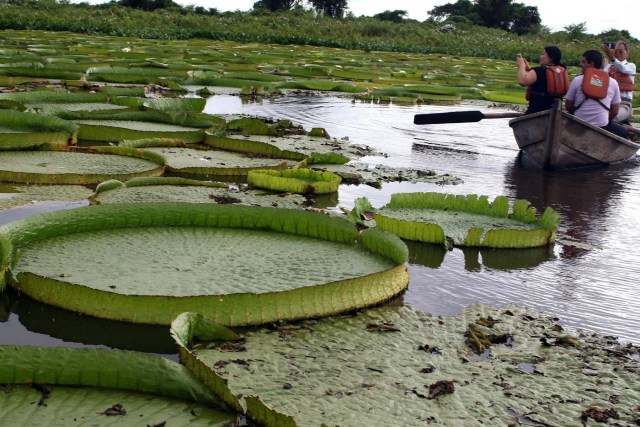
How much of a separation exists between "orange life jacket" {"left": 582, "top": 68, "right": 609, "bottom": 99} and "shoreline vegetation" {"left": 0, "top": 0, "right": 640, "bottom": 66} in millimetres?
22510

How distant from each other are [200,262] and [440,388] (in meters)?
1.07

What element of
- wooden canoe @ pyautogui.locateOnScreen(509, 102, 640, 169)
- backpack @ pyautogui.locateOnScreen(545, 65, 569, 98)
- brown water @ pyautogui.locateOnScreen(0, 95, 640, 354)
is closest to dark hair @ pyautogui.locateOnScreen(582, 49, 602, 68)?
backpack @ pyautogui.locateOnScreen(545, 65, 569, 98)

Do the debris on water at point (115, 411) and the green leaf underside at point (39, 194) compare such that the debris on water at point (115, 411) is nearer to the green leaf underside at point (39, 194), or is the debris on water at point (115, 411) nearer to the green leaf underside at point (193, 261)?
the green leaf underside at point (193, 261)

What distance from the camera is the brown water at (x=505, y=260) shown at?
2.47 metres

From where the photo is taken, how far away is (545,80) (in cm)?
728

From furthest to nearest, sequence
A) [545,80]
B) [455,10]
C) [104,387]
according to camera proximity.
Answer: [455,10] → [545,80] → [104,387]

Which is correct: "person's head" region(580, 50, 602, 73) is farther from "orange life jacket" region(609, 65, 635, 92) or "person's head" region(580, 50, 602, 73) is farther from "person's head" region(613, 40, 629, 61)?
"person's head" region(613, 40, 629, 61)

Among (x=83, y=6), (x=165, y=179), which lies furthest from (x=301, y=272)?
(x=83, y=6)

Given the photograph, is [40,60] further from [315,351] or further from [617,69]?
[315,351]

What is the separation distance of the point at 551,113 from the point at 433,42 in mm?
29034

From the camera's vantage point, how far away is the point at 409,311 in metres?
2.77

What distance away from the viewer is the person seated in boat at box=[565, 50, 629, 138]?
700 cm

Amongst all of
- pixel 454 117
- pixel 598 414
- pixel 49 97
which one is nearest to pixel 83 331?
pixel 598 414

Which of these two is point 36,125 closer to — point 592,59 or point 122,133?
point 122,133
